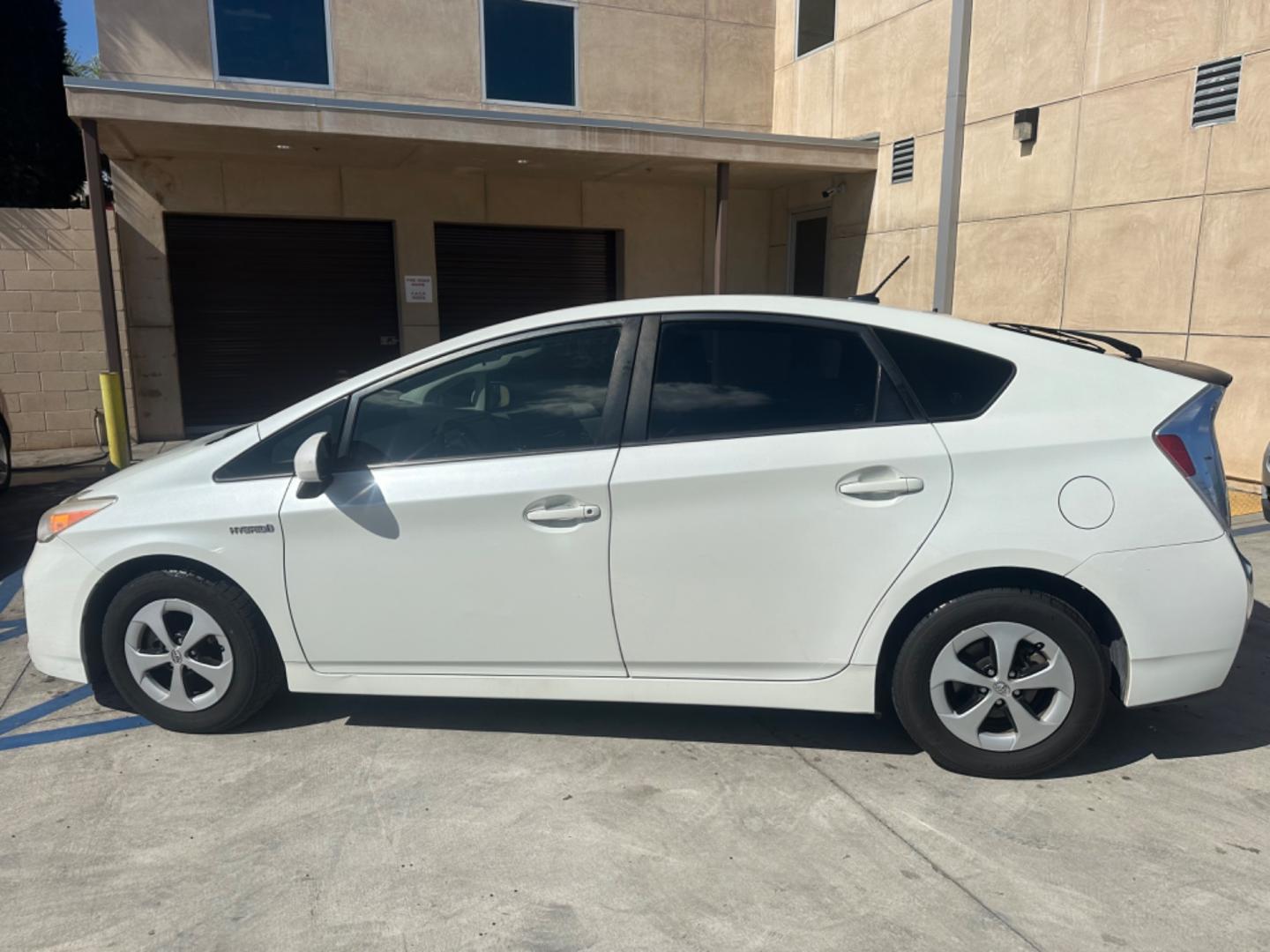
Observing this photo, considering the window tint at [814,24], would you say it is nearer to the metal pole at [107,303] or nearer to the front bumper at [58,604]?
the metal pole at [107,303]

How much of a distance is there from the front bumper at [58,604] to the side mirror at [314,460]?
100 cm

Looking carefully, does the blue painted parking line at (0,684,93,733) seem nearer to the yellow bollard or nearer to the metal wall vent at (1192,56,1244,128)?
the yellow bollard

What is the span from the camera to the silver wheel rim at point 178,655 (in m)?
3.47

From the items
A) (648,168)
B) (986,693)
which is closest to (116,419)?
(648,168)

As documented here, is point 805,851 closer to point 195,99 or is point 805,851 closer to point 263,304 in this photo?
point 195,99

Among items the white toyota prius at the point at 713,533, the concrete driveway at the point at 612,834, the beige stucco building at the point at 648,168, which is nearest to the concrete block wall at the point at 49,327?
the beige stucco building at the point at 648,168

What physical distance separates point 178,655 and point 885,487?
8.90ft

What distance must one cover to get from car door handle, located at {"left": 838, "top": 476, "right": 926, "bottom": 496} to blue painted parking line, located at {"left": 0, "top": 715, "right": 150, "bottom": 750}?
9.74 feet

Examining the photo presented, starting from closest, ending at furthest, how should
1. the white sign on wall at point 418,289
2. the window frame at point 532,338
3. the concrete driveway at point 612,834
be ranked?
the concrete driveway at point 612,834 → the window frame at point 532,338 → the white sign on wall at point 418,289

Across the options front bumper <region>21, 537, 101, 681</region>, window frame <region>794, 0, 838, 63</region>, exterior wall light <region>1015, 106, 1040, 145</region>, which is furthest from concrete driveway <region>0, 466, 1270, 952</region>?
window frame <region>794, 0, 838, 63</region>

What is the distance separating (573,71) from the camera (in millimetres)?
12328

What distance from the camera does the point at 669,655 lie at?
3264 mm

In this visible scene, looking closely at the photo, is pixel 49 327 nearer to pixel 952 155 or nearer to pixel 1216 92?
pixel 952 155

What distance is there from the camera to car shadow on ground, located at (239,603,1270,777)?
3.49 meters
